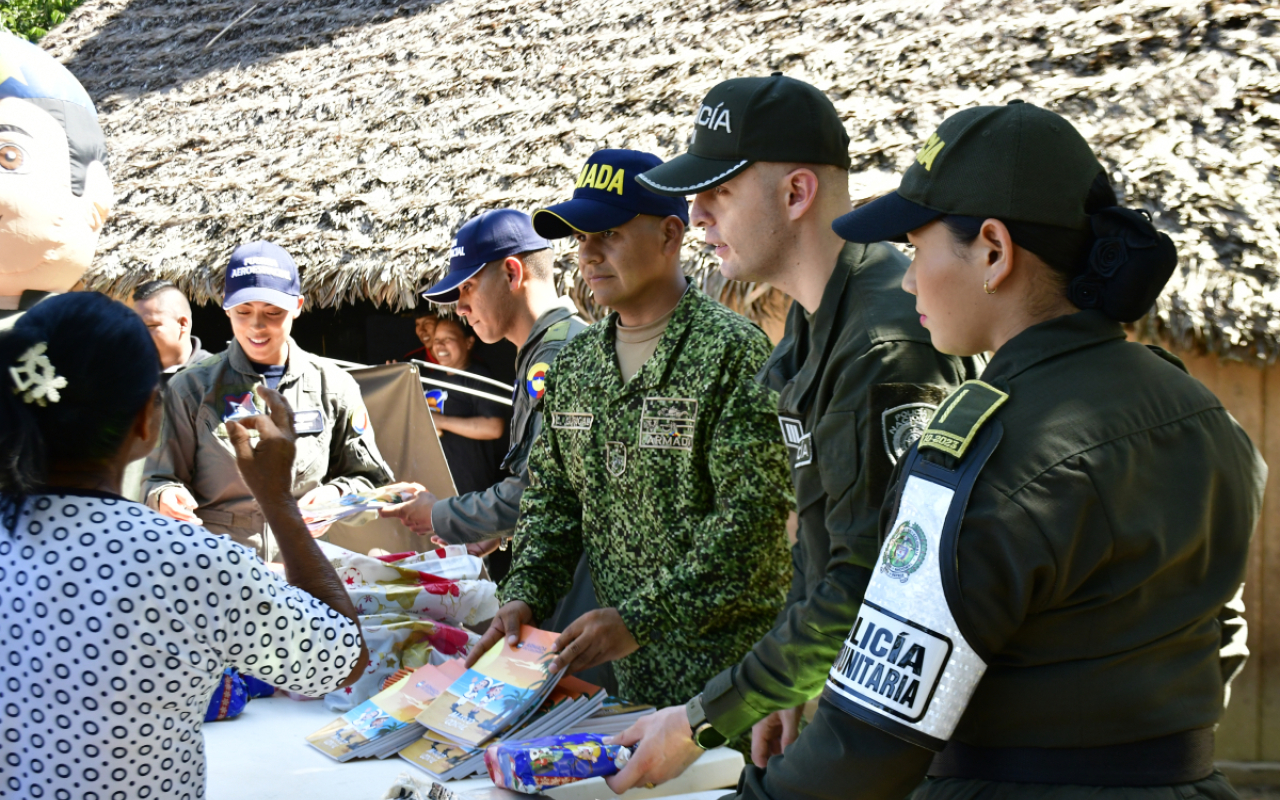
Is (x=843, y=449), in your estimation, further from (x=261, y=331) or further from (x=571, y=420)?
(x=261, y=331)

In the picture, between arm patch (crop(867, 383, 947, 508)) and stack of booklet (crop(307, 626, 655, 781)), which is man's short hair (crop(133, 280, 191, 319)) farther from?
arm patch (crop(867, 383, 947, 508))

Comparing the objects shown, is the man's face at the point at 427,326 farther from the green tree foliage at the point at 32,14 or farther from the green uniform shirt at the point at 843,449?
the green tree foliage at the point at 32,14

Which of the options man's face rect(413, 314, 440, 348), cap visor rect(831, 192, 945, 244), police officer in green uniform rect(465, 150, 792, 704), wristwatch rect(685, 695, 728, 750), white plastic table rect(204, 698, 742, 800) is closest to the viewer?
cap visor rect(831, 192, 945, 244)

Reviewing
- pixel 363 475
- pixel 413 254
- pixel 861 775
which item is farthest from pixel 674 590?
pixel 413 254

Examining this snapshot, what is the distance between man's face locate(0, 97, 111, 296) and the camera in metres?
2.79

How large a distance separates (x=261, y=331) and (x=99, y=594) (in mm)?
2315

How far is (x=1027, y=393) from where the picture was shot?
1094 mm

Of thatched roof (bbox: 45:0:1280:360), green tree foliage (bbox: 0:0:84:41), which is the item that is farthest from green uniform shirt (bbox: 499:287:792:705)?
green tree foliage (bbox: 0:0:84:41)

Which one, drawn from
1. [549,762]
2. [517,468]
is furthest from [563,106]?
[549,762]

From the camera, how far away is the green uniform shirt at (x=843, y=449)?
1.44 m

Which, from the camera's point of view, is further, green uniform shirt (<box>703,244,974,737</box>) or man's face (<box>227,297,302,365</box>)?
man's face (<box>227,297,302,365</box>)

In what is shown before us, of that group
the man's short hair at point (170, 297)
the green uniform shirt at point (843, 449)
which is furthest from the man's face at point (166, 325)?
the green uniform shirt at point (843, 449)

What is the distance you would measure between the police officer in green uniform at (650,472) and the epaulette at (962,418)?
0.90 metres

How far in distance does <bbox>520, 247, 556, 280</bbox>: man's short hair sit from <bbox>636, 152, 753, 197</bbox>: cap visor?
1435 millimetres
